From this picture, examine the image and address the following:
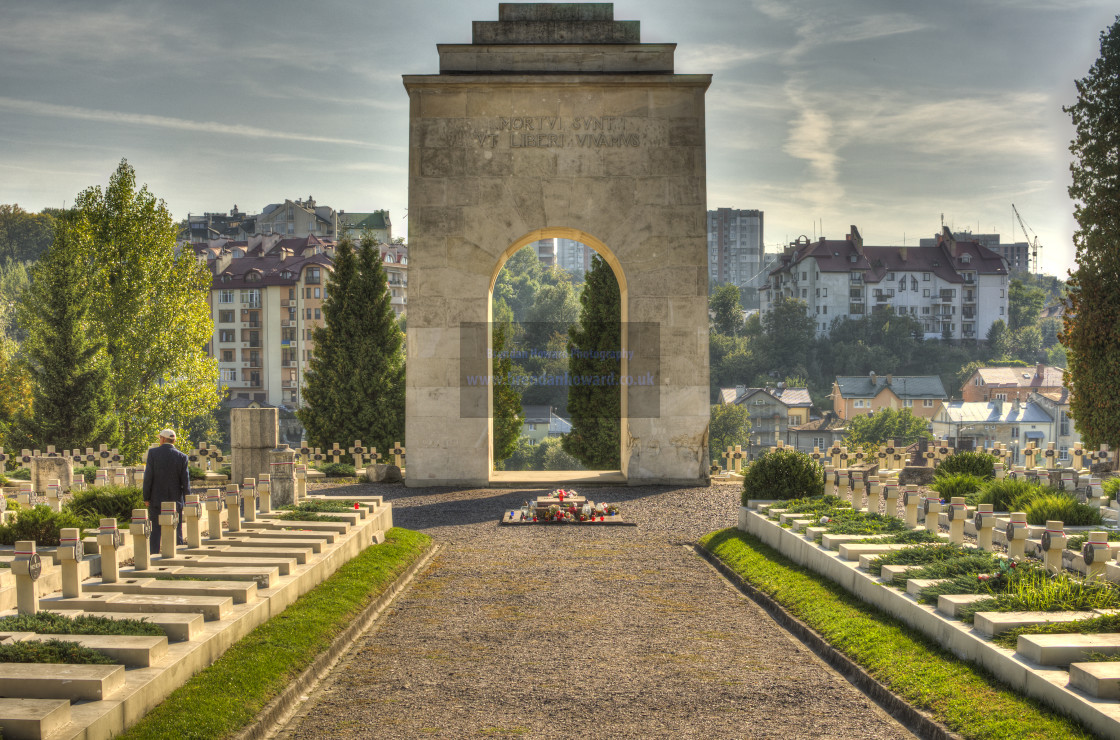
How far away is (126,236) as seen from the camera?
95.8 feet

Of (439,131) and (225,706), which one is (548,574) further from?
(439,131)

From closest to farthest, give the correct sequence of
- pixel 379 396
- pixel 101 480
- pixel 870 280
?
pixel 101 480, pixel 379 396, pixel 870 280

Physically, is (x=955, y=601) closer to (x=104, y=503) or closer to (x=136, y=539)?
(x=136, y=539)

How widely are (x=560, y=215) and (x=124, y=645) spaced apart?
558 inches

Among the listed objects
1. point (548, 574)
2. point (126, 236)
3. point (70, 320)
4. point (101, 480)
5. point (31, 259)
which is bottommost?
point (548, 574)

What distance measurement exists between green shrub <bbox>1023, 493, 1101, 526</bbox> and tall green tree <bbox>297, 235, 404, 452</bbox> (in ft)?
67.7

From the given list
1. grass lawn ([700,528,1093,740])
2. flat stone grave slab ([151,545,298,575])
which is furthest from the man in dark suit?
grass lawn ([700,528,1093,740])

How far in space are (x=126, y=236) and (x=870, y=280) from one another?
285 feet

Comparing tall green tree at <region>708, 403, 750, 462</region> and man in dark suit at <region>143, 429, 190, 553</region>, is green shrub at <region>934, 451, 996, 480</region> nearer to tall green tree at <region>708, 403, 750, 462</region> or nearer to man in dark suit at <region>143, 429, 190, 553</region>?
man in dark suit at <region>143, 429, 190, 553</region>

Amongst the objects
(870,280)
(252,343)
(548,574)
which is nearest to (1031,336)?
(870,280)

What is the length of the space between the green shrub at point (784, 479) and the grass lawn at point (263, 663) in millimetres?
5978

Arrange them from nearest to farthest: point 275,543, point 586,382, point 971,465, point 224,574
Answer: point 224,574 → point 275,543 → point 971,465 → point 586,382

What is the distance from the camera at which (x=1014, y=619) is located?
24.3 ft

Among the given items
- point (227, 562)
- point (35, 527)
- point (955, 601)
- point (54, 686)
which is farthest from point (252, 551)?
point (955, 601)
